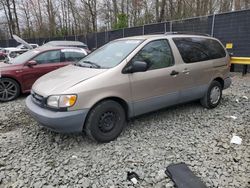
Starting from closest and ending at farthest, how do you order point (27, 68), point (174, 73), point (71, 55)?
point (174, 73) < point (27, 68) < point (71, 55)

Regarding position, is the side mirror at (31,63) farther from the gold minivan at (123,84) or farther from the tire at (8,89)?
the gold minivan at (123,84)

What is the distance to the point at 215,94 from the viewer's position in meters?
5.06

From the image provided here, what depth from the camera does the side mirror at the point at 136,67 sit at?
352 cm

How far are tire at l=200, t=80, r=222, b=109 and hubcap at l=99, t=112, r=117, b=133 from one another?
93.8 inches

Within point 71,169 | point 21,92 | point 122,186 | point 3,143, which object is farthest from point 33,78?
point 122,186

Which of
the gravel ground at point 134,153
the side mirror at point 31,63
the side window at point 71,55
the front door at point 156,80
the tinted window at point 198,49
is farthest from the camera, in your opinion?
the side window at point 71,55

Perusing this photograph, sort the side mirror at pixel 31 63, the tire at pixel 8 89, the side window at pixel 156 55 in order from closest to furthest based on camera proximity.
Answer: the side window at pixel 156 55, the tire at pixel 8 89, the side mirror at pixel 31 63

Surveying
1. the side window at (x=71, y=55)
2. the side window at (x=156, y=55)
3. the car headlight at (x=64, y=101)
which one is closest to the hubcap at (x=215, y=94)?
the side window at (x=156, y=55)

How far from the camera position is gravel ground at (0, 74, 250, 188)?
8.97 feet

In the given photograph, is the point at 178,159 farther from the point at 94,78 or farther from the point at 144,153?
the point at 94,78

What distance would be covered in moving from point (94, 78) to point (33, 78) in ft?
12.1

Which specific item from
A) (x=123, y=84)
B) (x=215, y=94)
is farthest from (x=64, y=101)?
(x=215, y=94)

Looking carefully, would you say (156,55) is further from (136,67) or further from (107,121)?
(107,121)

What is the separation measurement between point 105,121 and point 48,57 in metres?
4.16
